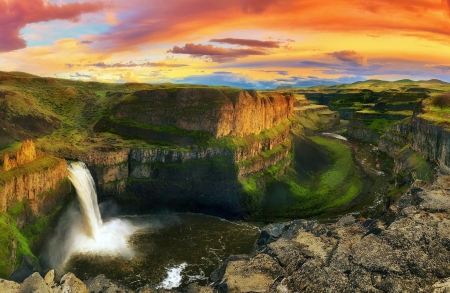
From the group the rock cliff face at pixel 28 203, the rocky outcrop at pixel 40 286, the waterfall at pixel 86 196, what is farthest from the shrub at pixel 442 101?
the rocky outcrop at pixel 40 286

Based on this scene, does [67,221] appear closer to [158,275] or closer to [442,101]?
[158,275]

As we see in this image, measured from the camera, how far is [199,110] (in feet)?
235

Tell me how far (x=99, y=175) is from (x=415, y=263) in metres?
48.6

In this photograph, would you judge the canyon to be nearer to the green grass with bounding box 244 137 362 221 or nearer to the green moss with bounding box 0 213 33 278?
the green moss with bounding box 0 213 33 278

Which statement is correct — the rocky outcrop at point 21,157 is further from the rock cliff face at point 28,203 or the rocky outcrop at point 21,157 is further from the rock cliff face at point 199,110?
the rock cliff face at point 199,110

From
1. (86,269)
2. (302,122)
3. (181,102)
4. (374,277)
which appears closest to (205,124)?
(181,102)

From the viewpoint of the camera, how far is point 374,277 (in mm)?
26453

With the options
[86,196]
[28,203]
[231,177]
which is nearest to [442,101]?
[231,177]

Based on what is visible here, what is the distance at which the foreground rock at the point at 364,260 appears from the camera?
25938 mm

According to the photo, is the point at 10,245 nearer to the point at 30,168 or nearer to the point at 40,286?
the point at 30,168

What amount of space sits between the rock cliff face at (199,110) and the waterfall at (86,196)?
20343 mm

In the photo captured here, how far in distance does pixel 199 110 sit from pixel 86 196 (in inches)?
1078

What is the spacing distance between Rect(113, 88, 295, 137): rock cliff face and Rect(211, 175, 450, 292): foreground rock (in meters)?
38.4

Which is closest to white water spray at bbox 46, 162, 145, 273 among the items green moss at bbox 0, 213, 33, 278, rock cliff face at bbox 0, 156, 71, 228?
rock cliff face at bbox 0, 156, 71, 228
